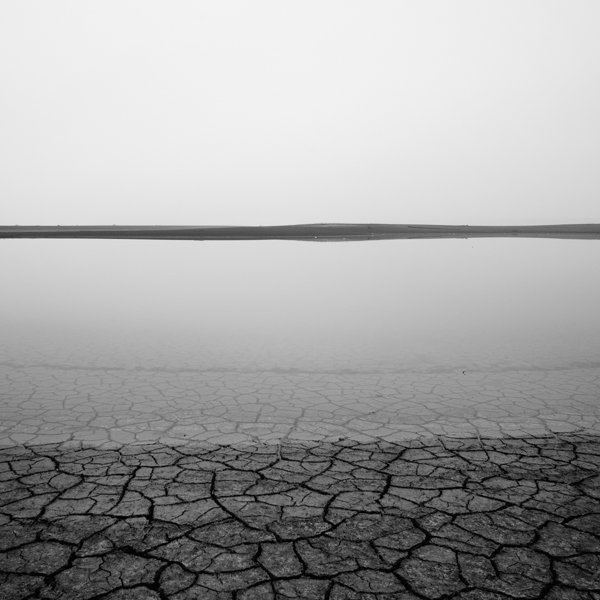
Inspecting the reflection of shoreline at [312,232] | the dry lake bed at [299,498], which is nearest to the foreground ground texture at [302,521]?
the dry lake bed at [299,498]

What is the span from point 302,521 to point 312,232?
826 millimetres

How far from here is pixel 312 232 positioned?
1511mm

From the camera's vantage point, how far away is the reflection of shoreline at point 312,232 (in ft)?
4.89

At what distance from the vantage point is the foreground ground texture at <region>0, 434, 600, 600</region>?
30.2 inches

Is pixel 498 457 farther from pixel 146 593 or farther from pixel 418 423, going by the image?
pixel 146 593

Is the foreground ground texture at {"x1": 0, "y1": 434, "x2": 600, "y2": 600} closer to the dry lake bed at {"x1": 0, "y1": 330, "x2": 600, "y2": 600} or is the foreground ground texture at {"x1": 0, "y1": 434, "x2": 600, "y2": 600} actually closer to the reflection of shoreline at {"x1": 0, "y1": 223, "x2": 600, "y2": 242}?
the dry lake bed at {"x1": 0, "y1": 330, "x2": 600, "y2": 600}

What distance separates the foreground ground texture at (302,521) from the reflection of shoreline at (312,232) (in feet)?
2.02

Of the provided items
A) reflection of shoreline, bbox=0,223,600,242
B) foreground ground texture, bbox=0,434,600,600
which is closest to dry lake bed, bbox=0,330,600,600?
foreground ground texture, bbox=0,434,600,600

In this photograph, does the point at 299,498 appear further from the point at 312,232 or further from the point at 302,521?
the point at 312,232

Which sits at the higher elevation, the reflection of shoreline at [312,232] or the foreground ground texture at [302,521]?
the reflection of shoreline at [312,232]

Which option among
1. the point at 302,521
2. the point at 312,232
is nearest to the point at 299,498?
the point at 302,521

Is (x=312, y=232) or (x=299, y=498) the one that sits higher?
(x=312, y=232)

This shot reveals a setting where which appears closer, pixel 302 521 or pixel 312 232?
pixel 302 521

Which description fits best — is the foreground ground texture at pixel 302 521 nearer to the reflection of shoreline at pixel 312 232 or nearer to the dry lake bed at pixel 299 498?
the dry lake bed at pixel 299 498
